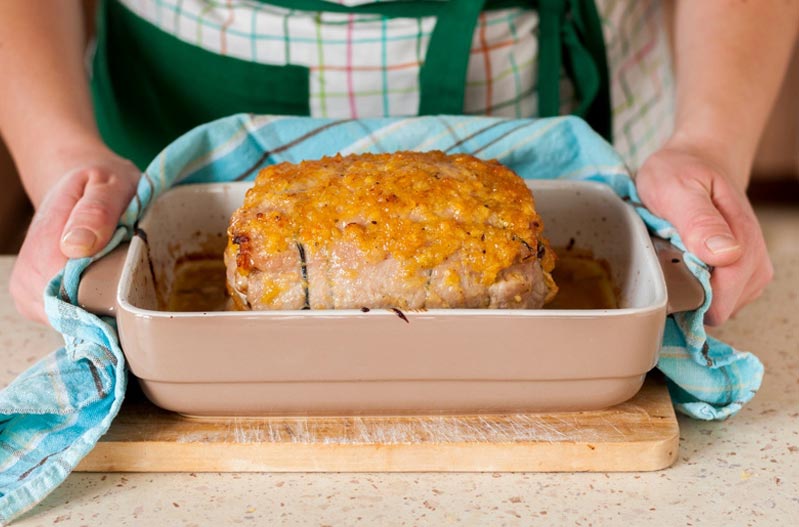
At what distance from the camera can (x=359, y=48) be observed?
3.63ft

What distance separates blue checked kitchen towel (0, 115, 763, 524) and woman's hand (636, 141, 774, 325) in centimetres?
2

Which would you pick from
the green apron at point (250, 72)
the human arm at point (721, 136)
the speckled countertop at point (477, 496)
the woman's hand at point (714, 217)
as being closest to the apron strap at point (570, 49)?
the green apron at point (250, 72)

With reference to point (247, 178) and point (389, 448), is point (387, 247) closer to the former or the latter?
point (389, 448)

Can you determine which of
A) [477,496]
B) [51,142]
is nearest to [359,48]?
[51,142]

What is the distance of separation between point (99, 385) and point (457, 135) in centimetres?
46

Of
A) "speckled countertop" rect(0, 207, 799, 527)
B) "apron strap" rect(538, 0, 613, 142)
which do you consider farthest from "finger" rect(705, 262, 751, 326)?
"apron strap" rect(538, 0, 613, 142)

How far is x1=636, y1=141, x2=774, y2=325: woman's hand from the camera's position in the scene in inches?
32.4

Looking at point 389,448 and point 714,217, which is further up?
point 714,217

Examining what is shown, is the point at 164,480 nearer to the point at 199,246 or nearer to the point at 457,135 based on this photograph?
the point at 199,246

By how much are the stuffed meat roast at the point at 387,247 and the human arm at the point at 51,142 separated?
0.16m

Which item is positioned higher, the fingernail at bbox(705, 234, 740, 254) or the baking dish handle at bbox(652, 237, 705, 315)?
the fingernail at bbox(705, 234, 740, 254)

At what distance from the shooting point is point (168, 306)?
912 millimetres

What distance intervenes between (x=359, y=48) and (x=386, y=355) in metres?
0.51

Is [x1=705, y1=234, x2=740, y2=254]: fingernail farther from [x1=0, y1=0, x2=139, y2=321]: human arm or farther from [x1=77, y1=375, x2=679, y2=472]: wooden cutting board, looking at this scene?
[x1=0, y1=0, x2=139, y2=321]: human arm
